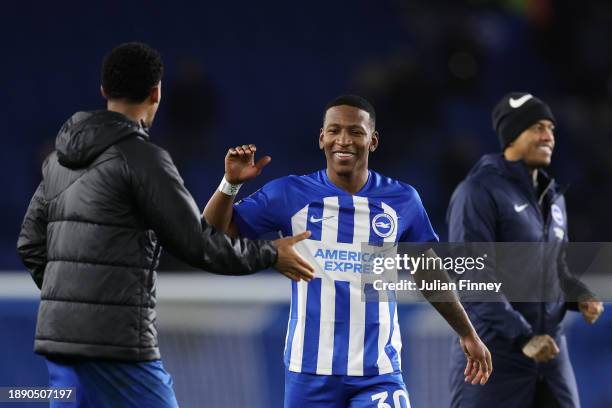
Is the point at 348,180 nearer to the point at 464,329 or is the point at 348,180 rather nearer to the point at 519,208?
the point at 464,329

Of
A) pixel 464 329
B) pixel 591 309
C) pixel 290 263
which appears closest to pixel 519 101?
pixel 591 309

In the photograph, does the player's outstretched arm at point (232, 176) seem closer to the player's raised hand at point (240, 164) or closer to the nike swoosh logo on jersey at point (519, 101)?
the player's raised hand at point (240, 164)

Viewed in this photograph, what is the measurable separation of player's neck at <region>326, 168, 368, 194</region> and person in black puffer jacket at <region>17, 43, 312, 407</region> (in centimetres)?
90

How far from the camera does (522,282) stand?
199 inches

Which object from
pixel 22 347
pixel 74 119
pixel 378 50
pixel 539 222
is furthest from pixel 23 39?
pixel 74 119

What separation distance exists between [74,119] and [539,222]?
2622 millimetres

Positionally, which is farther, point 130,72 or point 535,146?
point 535,146

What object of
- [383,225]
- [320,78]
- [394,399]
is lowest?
[394,399]

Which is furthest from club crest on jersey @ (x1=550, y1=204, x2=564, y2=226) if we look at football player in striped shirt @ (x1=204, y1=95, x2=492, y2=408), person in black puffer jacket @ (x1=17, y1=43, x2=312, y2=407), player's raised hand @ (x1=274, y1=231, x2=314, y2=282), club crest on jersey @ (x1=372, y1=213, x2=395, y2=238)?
person in black puffer jacket @ (x1=17, y1=43, x2=312, y2=407)

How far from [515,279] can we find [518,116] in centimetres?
90

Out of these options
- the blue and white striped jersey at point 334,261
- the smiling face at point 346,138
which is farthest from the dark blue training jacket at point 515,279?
the smiling face at point 346,138

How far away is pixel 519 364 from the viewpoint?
498 centimetres

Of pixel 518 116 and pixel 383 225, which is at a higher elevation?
pixel 518 116

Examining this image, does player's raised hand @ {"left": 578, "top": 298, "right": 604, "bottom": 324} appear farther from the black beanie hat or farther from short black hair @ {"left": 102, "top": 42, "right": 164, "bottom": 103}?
short black hair @ {"left": 102, "top": 42, "right": 164, "bottom": 103}
